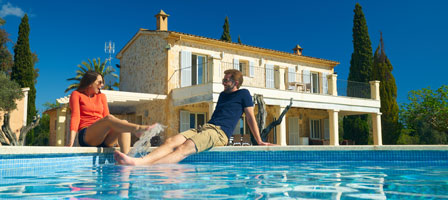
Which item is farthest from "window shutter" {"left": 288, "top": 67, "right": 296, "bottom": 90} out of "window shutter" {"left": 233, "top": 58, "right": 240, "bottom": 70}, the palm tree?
the palm tree

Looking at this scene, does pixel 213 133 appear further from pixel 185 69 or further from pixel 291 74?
pixel 291 74

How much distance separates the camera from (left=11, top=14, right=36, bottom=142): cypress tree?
20.2 metres

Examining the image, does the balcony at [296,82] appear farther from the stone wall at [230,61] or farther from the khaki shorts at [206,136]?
the khaki shorts at [206,136]

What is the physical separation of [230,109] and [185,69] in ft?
42.2

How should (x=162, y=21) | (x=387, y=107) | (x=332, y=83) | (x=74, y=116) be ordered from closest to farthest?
(x=74, y=116)
(x=332, y=83)
(x=162, y=21)
(x=387, y=107)

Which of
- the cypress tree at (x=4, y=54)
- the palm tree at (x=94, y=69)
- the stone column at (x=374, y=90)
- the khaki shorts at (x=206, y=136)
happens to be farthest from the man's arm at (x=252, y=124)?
the palm tree at (x=94, y=69)

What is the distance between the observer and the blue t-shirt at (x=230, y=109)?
437cm

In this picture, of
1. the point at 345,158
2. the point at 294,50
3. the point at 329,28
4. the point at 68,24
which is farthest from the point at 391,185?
the point at 329,28

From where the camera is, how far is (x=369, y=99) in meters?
18.8

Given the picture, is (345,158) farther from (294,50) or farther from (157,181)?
(294,50)

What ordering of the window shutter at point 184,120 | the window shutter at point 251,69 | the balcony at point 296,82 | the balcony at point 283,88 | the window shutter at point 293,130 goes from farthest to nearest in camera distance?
the window shutter at point 293,130
the window shutter at point 251,69
the balcony at point 296,82
the window shutter at point 184,120
the balcony at point 283,88

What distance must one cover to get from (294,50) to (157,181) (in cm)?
2002

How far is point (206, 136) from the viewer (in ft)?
13.5

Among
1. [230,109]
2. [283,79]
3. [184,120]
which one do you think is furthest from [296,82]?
[230,109]
